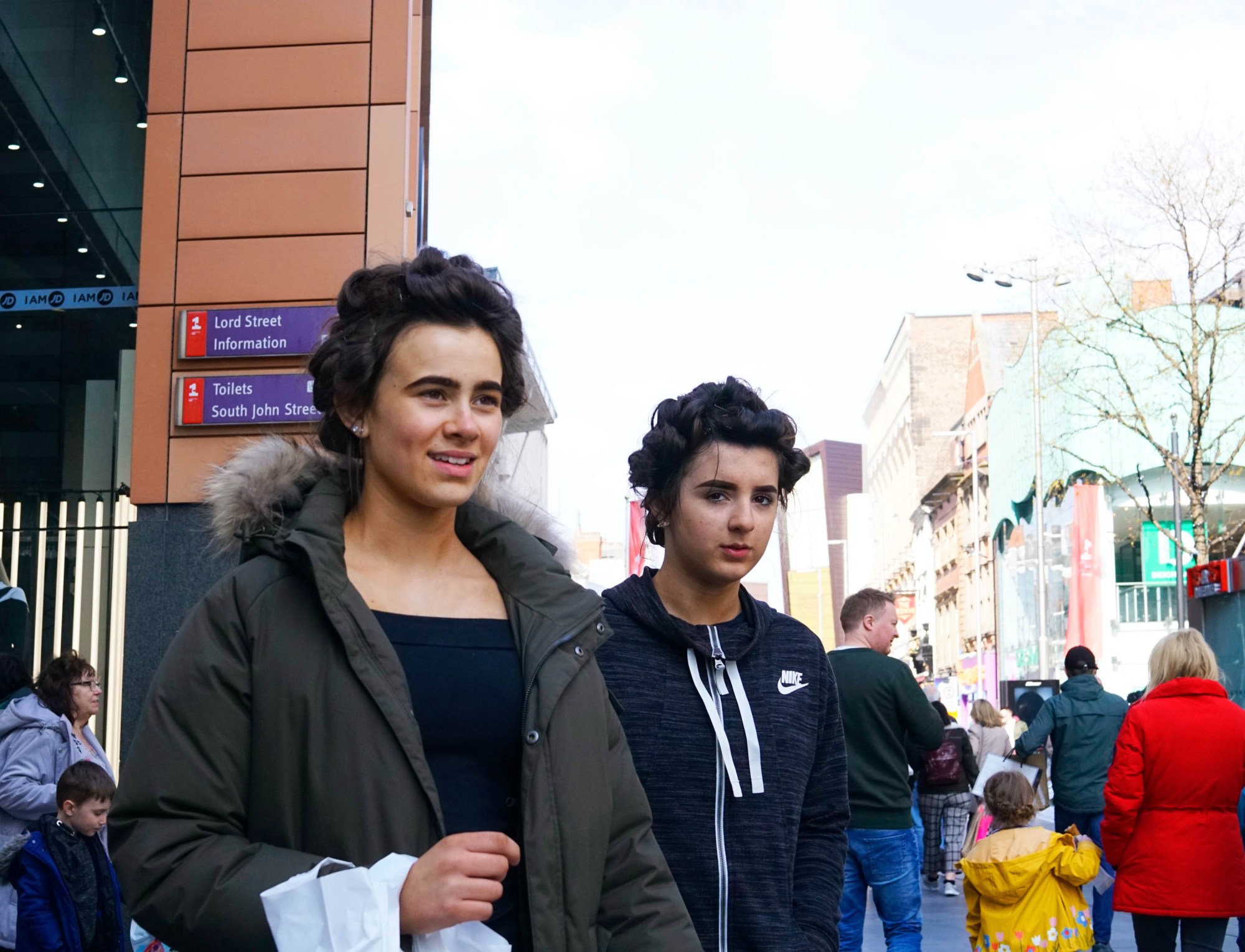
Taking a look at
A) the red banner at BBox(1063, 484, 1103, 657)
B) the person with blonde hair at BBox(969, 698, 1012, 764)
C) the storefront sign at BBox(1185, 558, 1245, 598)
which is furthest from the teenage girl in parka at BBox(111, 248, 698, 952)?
the red banner at BBox(1063, 484, 1103, 657)

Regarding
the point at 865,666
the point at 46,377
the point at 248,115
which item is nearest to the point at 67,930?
the point at 865,666

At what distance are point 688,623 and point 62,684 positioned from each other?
523 centimetres

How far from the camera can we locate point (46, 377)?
1354cm

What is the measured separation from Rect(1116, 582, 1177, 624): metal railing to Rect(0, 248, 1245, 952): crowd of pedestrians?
39.4 meters

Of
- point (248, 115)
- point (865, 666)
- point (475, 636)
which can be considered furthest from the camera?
point (248, 115)

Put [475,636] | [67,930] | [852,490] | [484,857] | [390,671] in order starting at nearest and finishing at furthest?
1. [484,857]
2. [390,671]
3. [475,636]
4. [67,930]
5. [852,490]

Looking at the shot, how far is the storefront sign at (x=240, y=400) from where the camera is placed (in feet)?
35.8

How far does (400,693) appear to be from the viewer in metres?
2.12

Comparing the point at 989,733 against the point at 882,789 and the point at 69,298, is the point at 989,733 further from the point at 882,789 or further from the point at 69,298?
the point at 69,298

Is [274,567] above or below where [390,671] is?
above

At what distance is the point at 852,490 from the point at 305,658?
20045 cm

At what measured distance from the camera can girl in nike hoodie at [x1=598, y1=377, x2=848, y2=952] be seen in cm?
302

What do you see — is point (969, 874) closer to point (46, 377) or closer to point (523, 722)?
point (523, 722)

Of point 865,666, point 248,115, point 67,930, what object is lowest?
point 67,930
